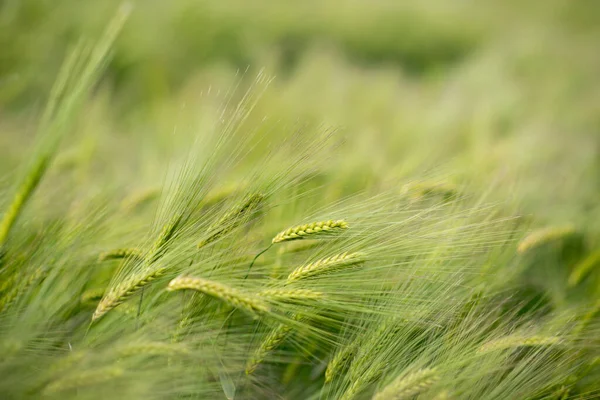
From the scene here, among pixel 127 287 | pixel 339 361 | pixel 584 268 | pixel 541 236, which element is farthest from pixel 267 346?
pixel 584 268

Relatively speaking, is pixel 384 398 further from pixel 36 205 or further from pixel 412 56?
pixel 412 56

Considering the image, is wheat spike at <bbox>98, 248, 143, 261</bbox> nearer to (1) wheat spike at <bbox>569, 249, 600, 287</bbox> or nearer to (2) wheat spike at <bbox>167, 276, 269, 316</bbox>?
(2) wheat spike at <bbox>167, 276, 269, 316</bbox>

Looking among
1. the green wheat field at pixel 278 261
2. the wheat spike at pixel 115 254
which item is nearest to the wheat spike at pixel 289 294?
the green wheat field at pixel 278 261

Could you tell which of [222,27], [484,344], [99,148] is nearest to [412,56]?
[222,27]

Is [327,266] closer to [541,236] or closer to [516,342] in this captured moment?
[516,342]

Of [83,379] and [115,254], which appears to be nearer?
[83,379]

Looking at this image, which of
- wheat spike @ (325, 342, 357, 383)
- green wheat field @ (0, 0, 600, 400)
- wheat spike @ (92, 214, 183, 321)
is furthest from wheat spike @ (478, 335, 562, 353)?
wheat spike @ (92, 214, 183, 321)

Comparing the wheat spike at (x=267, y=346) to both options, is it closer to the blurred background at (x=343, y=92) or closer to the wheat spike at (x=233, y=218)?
the wheat spike at (x=233, y=218)
